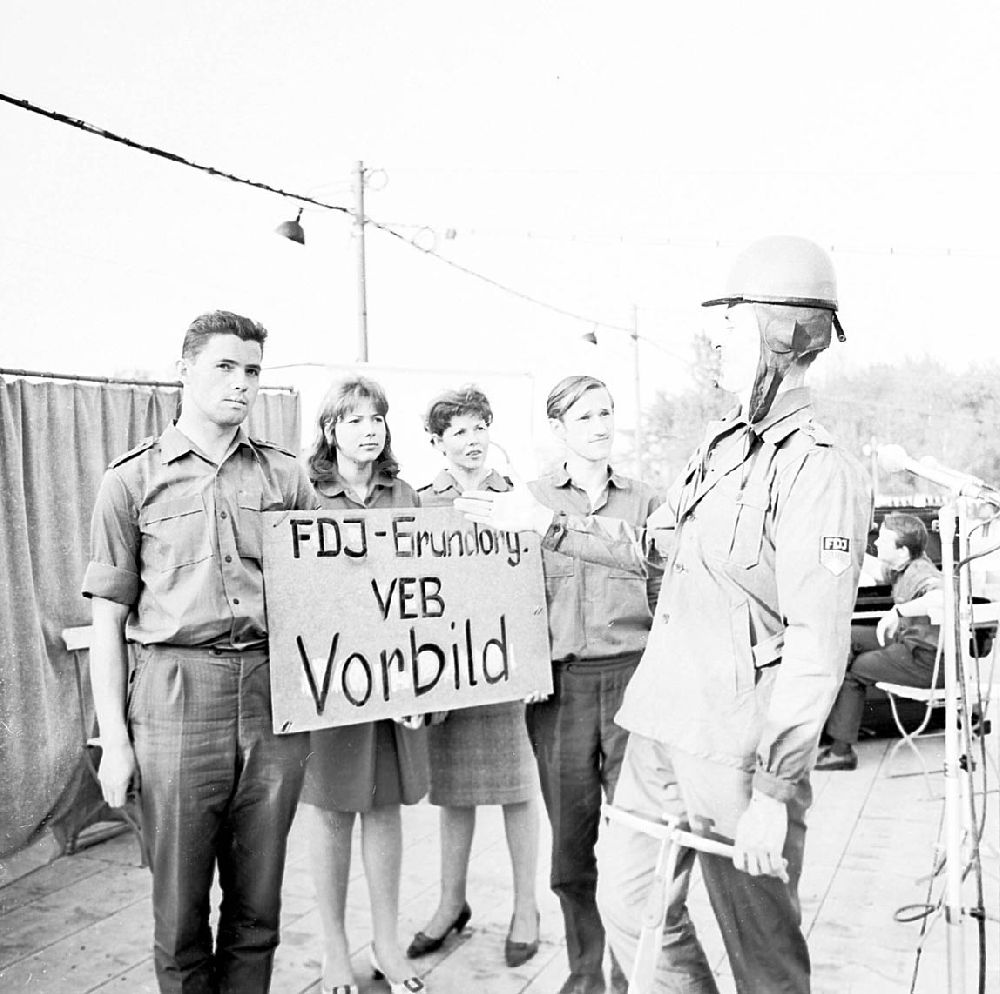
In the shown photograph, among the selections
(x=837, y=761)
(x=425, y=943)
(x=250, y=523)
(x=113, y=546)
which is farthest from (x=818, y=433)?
(x=837, y=761)

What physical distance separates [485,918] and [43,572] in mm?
2234

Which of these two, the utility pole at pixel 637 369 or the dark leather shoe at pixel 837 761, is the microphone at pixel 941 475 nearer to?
the dark leather shoe at pixel 837 761

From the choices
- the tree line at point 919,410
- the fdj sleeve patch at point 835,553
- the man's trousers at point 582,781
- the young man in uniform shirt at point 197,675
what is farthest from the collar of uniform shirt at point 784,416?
the tree line at point 919,410

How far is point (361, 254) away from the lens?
11453 mm

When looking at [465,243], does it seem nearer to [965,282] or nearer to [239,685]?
[965,282]

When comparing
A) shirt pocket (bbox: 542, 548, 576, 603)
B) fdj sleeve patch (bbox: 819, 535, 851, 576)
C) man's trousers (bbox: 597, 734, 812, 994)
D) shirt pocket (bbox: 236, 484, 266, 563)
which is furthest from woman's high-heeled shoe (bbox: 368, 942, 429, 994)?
fdj sleeve patch (bbox: 819, 535, 851, 576)

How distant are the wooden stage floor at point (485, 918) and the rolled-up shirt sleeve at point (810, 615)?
3.23 feet

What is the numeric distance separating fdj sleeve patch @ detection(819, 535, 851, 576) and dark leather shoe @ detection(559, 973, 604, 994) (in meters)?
1.60

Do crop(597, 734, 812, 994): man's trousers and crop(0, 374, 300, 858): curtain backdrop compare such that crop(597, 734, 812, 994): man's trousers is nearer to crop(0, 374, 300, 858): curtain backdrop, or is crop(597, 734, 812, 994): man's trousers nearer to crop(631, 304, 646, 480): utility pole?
crop(0, 374, 300, 858): curtain backdrop

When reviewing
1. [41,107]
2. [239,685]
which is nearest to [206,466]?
[239,685]

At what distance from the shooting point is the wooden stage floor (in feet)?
9.75

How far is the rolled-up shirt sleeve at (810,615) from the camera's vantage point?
5.67 ft

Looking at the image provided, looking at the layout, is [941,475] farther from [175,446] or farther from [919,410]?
[919,410]

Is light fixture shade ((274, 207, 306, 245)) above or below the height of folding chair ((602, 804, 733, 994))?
above
